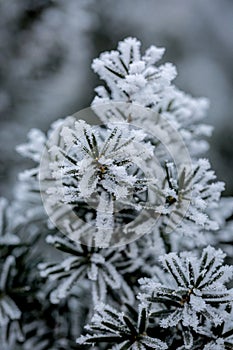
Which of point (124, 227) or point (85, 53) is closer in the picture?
point (124, 227)

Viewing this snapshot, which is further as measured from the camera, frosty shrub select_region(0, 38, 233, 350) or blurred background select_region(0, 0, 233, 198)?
blurred background select_region(0, 0, 233, 198)

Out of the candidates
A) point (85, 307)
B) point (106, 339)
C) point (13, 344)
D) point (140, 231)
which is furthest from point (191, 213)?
point (13, 344)

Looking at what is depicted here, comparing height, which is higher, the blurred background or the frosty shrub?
the blurred background

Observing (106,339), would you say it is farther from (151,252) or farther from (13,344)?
(13,344)

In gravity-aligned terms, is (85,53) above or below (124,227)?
above
